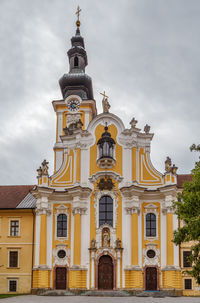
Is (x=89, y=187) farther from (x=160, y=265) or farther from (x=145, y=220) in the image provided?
(x=160, y=265)

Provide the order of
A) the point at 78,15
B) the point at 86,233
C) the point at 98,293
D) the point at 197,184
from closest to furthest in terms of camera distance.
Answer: the point at 197,184 < the point at 98,293 < the point at 86,233 < the point at 78,15

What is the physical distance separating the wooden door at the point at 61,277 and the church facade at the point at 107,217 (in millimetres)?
82

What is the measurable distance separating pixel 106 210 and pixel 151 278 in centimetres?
698

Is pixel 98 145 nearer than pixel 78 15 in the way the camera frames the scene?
Yes

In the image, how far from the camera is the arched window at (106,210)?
3772 cm

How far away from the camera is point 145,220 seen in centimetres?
3750

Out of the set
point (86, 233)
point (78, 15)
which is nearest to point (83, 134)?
point (86, 233)

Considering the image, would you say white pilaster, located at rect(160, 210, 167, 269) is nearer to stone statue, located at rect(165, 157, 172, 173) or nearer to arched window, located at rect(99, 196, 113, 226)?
stone statue, located at rect(165, 157, 172, 173)

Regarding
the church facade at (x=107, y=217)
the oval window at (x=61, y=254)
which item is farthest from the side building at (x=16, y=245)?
the oval window at (x=61, y=254)

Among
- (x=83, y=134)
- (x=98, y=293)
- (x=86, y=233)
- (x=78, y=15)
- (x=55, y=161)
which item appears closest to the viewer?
(x=98, y=293)

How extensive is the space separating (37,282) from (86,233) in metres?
5.81

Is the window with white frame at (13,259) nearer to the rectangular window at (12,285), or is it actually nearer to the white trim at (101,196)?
the rectangular window at (12,285)

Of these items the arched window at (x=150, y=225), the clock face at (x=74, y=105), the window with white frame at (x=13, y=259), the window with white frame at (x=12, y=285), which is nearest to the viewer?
the arched window at (x=150, y=225)

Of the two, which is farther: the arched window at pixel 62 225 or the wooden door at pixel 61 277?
the arched window at pixel 62 225
